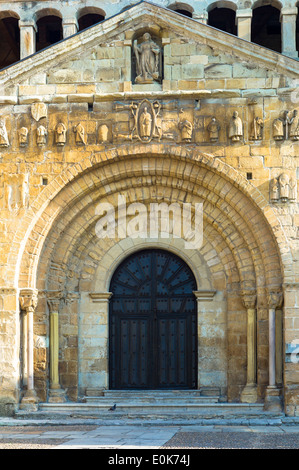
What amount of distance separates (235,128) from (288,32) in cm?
318

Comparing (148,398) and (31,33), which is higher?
(31,33)

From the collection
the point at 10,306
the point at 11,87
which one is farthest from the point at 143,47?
the point at 10,306

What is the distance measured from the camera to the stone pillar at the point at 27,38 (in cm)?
1794

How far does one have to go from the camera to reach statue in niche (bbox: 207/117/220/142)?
15781mm

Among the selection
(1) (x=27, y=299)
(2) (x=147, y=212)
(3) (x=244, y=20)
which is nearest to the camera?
(1) (x=27, y=299)

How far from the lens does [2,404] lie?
613 inches

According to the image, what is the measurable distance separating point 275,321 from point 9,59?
10244 millimetres

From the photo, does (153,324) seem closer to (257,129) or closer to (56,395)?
(56,395)

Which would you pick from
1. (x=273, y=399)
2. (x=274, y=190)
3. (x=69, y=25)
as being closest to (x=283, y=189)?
(x=274, y=190)

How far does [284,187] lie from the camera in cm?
1545

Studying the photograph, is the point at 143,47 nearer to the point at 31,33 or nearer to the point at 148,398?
the point at 31,33

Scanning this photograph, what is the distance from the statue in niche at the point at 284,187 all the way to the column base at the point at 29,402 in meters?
6.20

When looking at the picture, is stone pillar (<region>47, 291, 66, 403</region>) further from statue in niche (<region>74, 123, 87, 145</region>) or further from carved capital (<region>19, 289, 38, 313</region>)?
statue in niche (<region>74, 123, 87, 145</region>)

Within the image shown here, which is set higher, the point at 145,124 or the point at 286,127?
the point at 145,124
